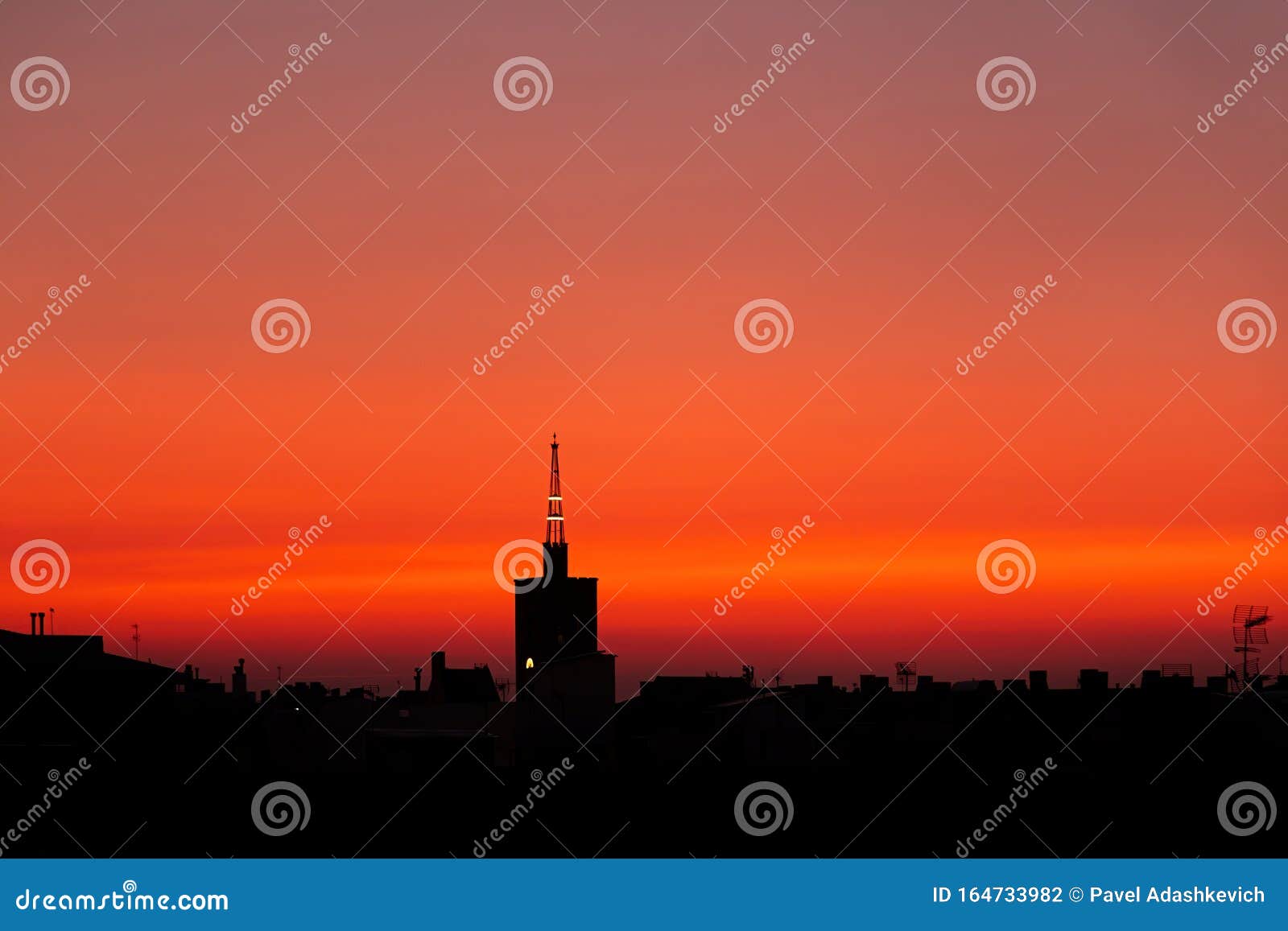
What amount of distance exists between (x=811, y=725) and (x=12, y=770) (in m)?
18.9

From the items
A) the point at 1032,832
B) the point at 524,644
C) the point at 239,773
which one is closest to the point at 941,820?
the point at 1032,832
